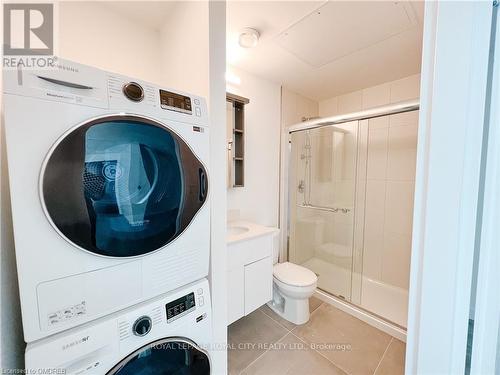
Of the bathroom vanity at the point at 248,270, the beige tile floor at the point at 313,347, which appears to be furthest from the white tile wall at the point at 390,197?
the bathroom vanity at the point at 248,270

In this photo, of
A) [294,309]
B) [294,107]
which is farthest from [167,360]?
[294,107]

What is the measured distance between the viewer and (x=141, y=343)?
695 mm

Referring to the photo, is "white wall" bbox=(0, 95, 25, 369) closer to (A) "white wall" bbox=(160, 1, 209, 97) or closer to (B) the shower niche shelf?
(A) "white wall" bbox=(160, 1, 209, 97)

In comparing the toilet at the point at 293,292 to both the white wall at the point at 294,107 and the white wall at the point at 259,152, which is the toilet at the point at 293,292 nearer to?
the white wall at the point at 259,152

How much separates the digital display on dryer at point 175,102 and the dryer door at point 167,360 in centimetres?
85

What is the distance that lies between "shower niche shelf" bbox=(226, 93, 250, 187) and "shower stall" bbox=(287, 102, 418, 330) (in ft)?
2.21

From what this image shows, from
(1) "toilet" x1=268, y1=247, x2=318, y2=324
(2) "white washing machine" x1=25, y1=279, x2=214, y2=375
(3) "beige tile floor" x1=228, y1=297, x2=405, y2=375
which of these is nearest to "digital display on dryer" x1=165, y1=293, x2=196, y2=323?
(2) "white washing machine" x1=25, y1=279, x2=214, y2=375

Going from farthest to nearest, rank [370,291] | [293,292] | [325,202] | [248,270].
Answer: [325,202], [370,291], [293,292], [248,270]

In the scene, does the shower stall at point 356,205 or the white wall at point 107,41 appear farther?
the shower stall at point 356,205

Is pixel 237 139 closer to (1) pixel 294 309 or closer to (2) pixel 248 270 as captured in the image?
(2) pixel 248 270

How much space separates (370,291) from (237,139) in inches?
82.3

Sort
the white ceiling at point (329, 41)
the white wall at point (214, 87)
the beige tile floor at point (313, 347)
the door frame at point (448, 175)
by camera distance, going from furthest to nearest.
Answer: the beige tile floor at point (313, 347) → the white ceiling at point (329, 41) → the white wall at point (214, 87) → the door frame at point (448, 175)

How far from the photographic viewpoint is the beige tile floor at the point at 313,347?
1.35 metres

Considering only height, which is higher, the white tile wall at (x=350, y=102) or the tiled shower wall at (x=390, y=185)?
the white tile wall at (x=350, y=102)
